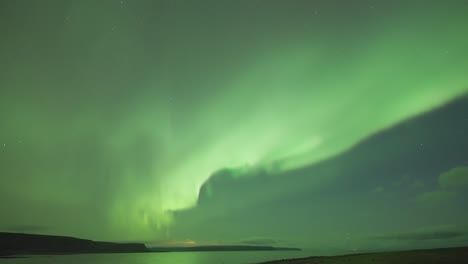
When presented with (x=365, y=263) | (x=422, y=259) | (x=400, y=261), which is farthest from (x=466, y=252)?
(x=365, y=263)

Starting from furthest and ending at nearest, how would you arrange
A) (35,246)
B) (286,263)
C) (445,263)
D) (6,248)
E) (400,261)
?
(35,246)
(6,248)
(286,263)
(400,261)
(445,263)

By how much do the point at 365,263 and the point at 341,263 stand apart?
8.55 feet

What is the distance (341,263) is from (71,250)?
200m

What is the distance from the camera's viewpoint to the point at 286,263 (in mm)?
44562

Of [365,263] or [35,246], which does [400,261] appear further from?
[35,246]

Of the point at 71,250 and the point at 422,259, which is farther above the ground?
the point at 422,259

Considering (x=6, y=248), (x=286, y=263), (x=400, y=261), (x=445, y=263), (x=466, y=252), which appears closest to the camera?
(x=445, y=263)

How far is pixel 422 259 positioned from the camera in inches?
1513

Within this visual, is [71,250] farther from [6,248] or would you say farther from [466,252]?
[466,252]

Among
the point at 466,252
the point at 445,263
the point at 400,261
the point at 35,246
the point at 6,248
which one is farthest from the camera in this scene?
the point at 35,246

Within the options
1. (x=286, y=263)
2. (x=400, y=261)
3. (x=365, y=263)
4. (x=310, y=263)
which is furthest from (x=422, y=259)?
(x=286, y=263)

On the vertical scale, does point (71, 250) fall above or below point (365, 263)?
below

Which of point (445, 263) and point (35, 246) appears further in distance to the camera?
point (35, 246)

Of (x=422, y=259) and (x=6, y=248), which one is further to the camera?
(x=6, y=248)
